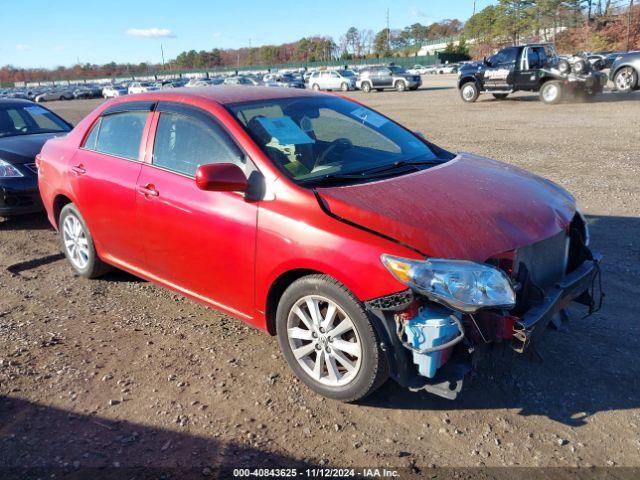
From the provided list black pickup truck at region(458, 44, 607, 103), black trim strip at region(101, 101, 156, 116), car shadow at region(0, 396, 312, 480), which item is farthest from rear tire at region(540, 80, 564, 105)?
car shadow at region(0, 396, 312, 480)

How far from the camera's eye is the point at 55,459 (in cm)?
277

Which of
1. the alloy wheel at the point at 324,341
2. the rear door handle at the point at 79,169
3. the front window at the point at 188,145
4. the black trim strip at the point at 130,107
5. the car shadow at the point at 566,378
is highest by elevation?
the black trim strip at the point at 130,107

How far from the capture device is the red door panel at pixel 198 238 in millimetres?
3396

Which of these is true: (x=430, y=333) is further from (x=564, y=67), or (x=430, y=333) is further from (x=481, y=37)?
(x=481, y=37)

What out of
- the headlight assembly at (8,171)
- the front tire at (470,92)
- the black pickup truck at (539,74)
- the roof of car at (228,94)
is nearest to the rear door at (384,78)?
the front tire at (470,92)

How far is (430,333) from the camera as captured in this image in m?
2.68

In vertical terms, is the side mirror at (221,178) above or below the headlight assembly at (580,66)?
below

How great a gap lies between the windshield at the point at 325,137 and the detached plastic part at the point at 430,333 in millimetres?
1130

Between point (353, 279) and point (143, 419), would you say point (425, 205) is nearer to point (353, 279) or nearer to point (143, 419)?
point (353, 279)

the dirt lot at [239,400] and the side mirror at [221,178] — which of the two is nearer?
the dirt lot at [239,400]

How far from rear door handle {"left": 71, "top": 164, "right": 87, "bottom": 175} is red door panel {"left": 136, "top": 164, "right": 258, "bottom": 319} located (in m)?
0.93

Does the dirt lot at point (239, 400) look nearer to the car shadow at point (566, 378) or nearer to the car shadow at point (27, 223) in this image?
the car shadow at point (566, 378)

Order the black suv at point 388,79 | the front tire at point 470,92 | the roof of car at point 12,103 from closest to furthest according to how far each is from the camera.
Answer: the roof of car at point 12,103 < the front tire at point 470,92 < the black suv at point 388,79

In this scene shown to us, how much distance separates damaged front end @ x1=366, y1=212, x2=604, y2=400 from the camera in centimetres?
269
